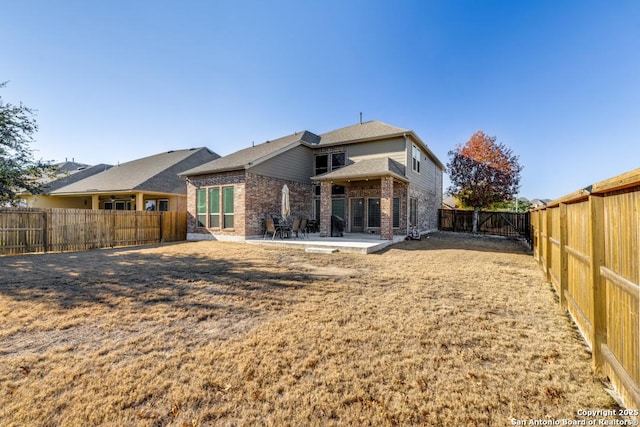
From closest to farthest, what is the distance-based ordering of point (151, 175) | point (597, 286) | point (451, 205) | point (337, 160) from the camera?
point (597, 286) → point (337, 160) → point (151, 175) → point (451, 205)

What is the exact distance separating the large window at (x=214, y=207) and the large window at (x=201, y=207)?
1.32ft

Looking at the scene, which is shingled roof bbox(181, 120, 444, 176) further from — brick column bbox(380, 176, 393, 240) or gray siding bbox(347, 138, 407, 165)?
brick column bbox(380, 176, 393, 240)

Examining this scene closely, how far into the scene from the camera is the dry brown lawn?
6.81ft

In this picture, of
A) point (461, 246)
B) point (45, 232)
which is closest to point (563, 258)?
point (461, 246)

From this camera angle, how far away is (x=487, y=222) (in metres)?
20.7

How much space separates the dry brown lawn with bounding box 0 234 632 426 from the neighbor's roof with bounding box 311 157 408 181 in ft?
23.0

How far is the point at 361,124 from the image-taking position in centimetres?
1742

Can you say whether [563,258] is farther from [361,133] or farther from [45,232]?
[45,232]

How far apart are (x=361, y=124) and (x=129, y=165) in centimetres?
1895

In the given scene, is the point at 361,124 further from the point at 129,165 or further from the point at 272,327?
the point at 129,165

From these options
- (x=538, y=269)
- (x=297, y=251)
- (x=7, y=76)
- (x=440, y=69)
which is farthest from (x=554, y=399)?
(x=7, y=76)

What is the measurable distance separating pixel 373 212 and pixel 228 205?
7858 mm

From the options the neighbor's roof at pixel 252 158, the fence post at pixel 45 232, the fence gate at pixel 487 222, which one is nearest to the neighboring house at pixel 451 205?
the fence gate at pixel 487 222

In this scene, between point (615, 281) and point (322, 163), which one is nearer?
point (615, 281)
